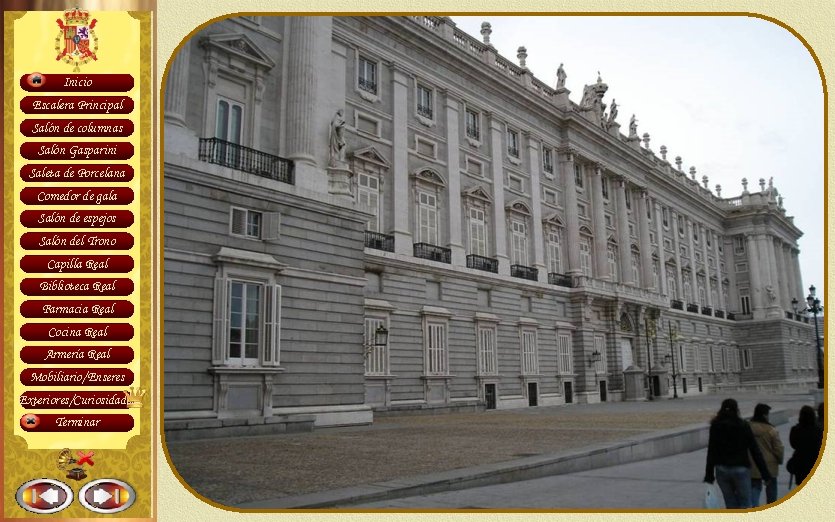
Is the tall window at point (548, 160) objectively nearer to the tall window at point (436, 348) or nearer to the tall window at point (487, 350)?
the tall window at point (487, 350)

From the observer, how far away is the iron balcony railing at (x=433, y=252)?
2261 centimetres

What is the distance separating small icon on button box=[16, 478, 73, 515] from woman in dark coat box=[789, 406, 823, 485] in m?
5.91

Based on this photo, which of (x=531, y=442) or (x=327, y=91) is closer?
(x=531, y=442)

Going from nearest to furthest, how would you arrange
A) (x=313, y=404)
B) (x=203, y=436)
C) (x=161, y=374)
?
(x=161, y=374)
(x=203, y=436)
(x=313, y=404)

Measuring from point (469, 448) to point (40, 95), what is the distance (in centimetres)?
702

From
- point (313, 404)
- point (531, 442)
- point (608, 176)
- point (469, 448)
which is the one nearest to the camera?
point (469, 448)

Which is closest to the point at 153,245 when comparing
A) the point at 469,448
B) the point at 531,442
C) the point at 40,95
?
the point at 40,95

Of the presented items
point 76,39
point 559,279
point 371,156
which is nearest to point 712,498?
point 76,39

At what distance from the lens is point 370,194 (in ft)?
70.2

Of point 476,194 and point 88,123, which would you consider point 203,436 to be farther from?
point 476,194

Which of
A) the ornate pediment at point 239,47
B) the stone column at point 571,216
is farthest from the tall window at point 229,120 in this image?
the stone column at point 571,216

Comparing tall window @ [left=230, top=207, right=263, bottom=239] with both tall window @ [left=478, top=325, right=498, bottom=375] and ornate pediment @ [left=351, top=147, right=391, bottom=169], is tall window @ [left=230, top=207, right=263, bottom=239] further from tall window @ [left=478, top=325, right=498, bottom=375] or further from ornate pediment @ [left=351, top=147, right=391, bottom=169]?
tall window @ [left=478, top=325, right=498, bottom=375]

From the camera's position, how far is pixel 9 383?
5.65m

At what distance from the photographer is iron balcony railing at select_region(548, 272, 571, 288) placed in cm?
2873
